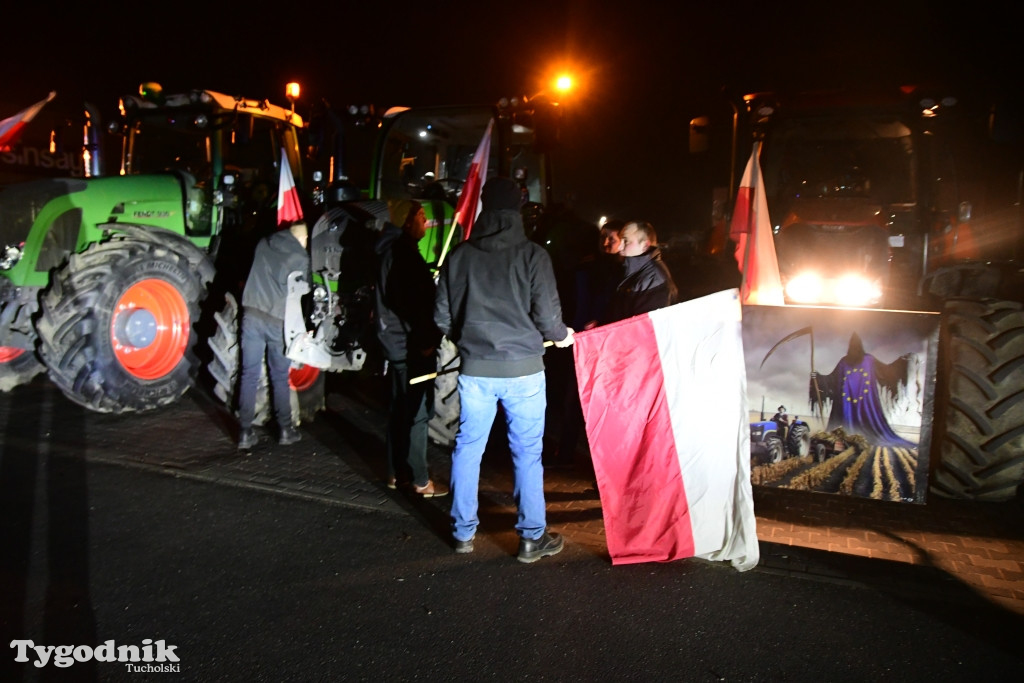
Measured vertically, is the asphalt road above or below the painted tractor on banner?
below

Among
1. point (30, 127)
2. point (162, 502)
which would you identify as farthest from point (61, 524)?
point (30, 127)

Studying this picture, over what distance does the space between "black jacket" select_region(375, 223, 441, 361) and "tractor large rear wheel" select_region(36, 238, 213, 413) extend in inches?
111

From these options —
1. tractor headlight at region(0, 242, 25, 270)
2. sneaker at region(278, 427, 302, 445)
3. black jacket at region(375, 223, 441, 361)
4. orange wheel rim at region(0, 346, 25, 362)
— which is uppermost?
tractor headlight at region(0, 242, 25, 270)

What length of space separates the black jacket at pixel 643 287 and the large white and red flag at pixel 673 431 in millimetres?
653

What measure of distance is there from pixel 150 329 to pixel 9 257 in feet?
4.03

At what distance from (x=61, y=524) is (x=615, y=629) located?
→ 3.47 metres

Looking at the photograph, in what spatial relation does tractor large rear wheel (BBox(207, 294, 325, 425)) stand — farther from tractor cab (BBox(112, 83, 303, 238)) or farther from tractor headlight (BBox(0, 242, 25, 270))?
tractor headlight (BBox(0, 242, 25, 270))

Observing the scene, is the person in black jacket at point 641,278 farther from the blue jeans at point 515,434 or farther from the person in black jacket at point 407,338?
the person in black jacket at point 407,338

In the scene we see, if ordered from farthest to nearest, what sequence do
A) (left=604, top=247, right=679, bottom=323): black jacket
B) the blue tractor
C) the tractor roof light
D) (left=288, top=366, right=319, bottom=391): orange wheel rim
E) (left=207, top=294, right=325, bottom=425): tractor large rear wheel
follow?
the tractor roof light < (left=288, top=366, right=319, bottom=391): orange wheel rim < (left=207, top=294, right=325, bottom=425): tractor large rear wheel < (left=604, top=247, right=679, bottom=323): black jacket < the blue tractor

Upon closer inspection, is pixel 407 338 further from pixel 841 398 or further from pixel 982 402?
pixel 982 402

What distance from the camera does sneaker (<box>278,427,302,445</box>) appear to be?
597 cm

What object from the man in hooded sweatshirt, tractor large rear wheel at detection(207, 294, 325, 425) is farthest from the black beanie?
tractor large rear wheel at detection(207, 294, 325, 425)

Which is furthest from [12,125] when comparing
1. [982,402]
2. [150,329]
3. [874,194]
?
[982,402]

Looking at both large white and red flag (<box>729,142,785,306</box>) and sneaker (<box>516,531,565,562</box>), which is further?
large white and red flag (<box>729,142,785,306</box>)
